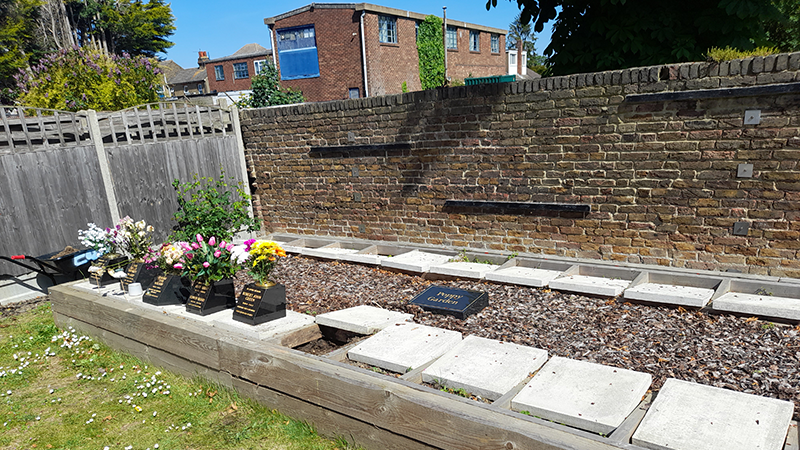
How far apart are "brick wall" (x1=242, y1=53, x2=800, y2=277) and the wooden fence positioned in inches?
60.8

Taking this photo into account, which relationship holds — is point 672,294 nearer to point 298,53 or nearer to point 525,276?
point 525,276

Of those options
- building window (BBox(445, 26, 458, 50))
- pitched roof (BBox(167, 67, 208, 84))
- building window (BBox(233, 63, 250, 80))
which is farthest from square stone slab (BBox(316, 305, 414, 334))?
pitched roof (BBox(167, 67, 208, 84))

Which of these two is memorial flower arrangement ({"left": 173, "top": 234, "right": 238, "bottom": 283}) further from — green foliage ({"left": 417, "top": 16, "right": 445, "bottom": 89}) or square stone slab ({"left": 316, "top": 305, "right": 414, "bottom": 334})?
green foliage ({"left": 417, "top": 16, "right": 445, "bottom": 89})

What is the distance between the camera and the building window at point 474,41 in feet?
111

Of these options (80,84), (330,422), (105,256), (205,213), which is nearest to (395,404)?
(330,422)

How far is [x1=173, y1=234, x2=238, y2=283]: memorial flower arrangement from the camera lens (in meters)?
4.94

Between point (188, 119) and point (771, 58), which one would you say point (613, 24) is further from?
point (188, 119)

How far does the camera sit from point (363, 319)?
15.6 feet

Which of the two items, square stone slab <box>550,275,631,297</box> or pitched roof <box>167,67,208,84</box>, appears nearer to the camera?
square stone slab <box>550,275,631,297</box>

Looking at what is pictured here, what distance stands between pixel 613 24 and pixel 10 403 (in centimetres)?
857

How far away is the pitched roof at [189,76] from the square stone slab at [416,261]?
143 feet

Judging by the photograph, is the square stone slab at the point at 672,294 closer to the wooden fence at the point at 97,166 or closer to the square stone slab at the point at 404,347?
the square stone slab at the point at 404,347

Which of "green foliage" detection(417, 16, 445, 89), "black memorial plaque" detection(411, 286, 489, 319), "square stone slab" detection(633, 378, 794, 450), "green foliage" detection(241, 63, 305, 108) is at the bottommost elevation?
"black memorial plaque" detection(411, 286, 489, 319)

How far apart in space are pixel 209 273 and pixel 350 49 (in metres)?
25.3
